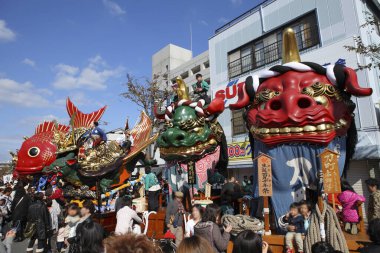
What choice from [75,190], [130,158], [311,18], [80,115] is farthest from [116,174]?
[311,18]

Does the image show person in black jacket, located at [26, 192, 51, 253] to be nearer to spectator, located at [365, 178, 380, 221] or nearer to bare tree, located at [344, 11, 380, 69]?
spectator, located at [365, 178, 380, 221]

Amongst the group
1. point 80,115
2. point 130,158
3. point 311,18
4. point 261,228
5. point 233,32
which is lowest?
point 261,228

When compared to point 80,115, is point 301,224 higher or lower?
lower

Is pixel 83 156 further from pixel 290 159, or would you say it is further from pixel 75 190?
pixel 290 159

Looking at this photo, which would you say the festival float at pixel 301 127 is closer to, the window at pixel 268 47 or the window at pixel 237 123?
the window at pixel 268 47

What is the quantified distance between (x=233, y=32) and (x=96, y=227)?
39.7ft

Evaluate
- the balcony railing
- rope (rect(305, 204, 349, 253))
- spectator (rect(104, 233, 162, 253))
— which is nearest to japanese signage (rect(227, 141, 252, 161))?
the balcony railing

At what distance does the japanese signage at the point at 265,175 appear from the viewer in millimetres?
4336

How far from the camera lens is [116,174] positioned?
10.6m

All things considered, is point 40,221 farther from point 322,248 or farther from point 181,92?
point 322,248

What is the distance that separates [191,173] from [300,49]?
711 centimetres

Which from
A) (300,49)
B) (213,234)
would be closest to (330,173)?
(213,234)

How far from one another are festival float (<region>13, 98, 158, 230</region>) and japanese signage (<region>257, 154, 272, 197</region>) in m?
6.80

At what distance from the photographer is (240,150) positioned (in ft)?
39.7
